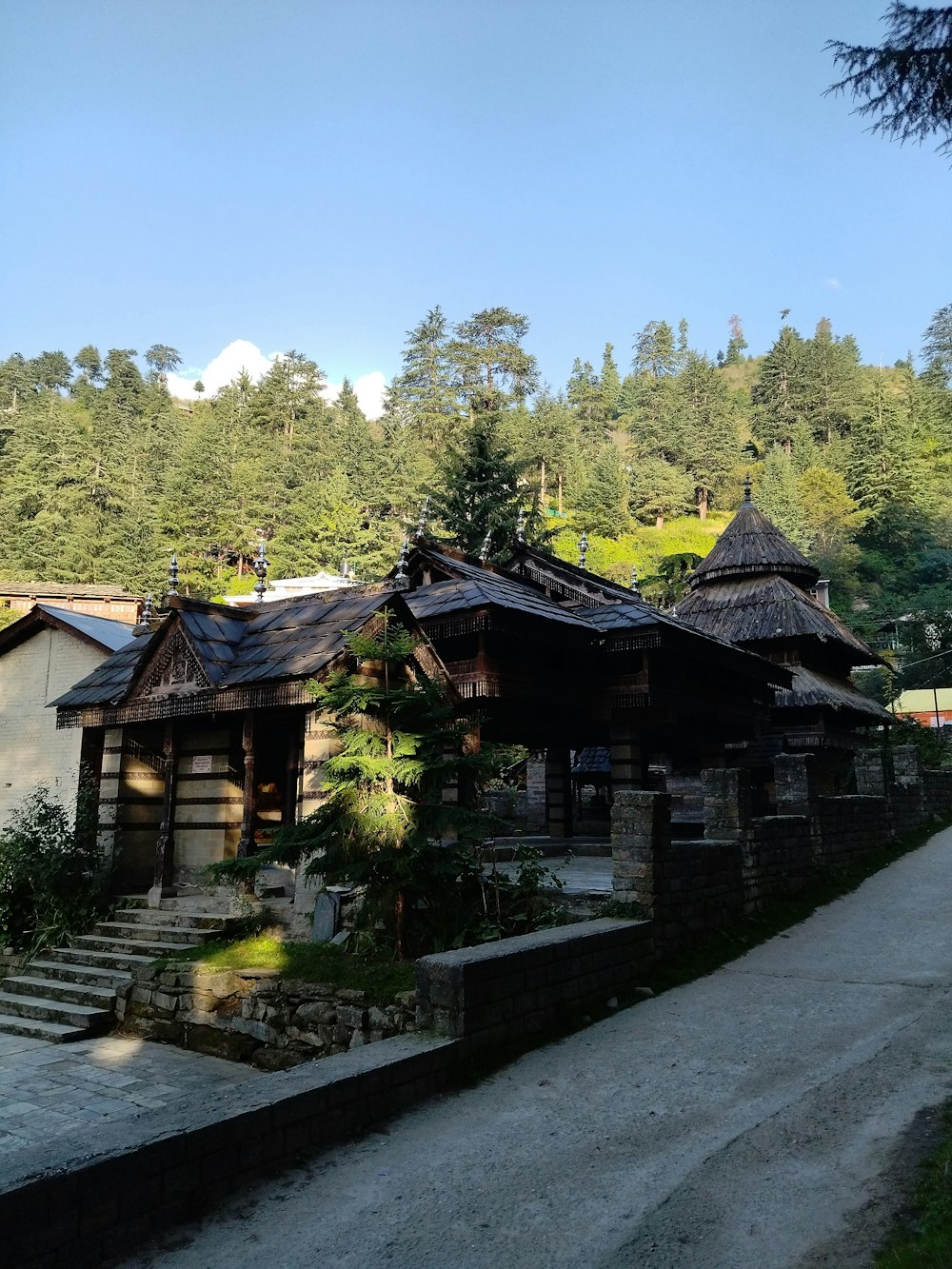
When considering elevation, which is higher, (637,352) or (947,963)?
(637,352)

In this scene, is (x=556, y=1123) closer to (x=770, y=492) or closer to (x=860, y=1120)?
(x=860, y=1120)

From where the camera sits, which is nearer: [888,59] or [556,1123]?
[556,1123]

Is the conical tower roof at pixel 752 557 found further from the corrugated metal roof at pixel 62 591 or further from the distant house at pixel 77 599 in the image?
the corrugated metal roof at pixel 62 591

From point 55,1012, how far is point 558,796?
39.1 feet

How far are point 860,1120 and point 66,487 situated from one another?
189 feet

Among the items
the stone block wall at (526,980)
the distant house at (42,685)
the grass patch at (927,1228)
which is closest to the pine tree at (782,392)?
the distant house at (42,685)

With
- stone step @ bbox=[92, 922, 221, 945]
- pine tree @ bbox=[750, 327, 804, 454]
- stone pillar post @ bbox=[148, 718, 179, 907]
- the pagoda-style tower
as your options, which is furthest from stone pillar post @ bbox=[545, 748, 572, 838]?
pine tree @ bbox=[750, 327, 804, 454]

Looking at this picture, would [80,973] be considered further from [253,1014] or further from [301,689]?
[301,689]

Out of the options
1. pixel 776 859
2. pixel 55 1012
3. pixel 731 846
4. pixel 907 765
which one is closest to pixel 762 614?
pixel 907 765

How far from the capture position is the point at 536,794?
2319 centimetres

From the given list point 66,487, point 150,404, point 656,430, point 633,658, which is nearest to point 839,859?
point 633,658

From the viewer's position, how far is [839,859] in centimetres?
1395

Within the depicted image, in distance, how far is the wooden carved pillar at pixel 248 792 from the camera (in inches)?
426

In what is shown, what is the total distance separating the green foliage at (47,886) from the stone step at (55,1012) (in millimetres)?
1181
